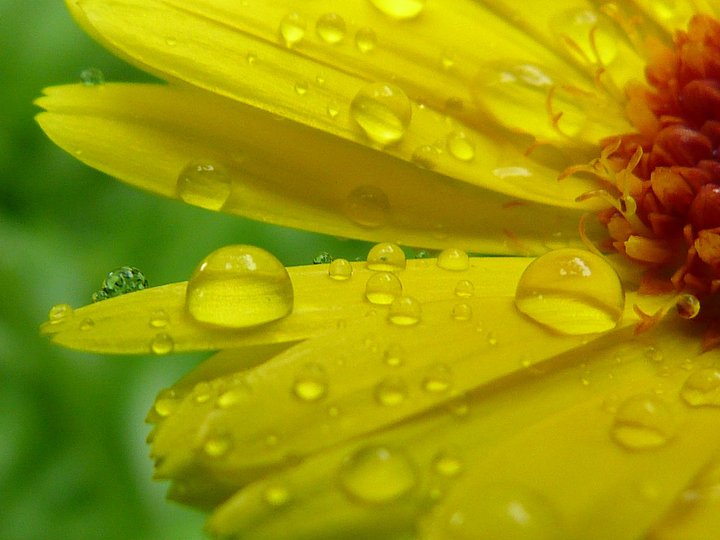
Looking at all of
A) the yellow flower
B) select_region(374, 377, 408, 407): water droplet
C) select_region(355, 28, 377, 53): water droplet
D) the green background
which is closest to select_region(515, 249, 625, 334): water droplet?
the yellow flower

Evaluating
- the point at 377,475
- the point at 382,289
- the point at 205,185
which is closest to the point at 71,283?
the point at 205,185

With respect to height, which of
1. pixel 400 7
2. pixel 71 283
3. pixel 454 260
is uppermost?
pixel 400 7

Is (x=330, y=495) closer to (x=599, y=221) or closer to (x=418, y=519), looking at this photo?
(x=418, y=519)

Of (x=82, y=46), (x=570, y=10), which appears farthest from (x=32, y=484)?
(x=570, y=10)

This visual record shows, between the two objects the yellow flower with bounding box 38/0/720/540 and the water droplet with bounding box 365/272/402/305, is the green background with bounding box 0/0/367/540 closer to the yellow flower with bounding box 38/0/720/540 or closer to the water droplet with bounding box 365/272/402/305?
the yellow flower with bounding box 38/0/720/540

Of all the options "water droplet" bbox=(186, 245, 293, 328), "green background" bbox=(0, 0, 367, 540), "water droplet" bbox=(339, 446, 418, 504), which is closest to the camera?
"water droplet" bbox=(339, 446, 418, 504)

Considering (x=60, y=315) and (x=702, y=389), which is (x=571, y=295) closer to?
(x=702, y=389)
